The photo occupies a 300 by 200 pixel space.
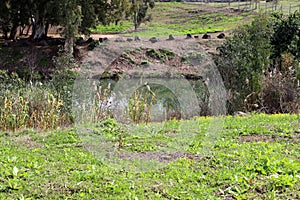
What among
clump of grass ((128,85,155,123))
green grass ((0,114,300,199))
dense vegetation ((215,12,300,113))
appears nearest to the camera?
green grass ((0,114,300,199))

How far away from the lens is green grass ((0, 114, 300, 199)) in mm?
4754

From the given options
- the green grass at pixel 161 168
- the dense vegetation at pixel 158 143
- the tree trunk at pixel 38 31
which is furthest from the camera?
the tree trunk at pixel 38 31

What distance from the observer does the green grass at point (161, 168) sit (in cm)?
475

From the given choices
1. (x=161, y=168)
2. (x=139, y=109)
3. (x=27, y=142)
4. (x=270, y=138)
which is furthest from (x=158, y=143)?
(x=139, y=109)

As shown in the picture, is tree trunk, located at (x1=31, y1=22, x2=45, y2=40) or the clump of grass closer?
the clump of grass

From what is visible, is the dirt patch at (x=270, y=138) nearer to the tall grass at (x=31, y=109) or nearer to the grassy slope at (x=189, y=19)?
the tall grass at (x=31, y=109)

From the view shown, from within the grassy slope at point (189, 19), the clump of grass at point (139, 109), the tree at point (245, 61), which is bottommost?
the clump of grass at point (139, 109)

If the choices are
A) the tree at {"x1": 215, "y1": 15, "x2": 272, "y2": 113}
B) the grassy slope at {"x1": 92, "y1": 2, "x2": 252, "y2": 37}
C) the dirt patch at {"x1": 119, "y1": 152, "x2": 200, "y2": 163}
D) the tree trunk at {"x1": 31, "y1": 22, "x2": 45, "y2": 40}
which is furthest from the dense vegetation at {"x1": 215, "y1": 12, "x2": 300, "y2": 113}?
the grassy slope at {"x1": 92, "y1": 2, "x2": 252, "y2": 37}

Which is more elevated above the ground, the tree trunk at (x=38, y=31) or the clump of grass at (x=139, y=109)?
the tree trunk at (x=38, y=31)

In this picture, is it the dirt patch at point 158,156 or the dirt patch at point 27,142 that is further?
the dirt patch at point 27,142

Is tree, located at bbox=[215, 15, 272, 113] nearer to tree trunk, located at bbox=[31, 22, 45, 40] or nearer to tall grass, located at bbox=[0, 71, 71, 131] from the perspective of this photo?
tall grass, located at bbox=[0, 71, 71, 131]

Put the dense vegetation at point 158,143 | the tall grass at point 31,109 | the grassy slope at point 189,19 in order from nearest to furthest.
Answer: the dense vegetation at point 158,143
the tall grass at point 31,109
the grassy slope at point 189,19

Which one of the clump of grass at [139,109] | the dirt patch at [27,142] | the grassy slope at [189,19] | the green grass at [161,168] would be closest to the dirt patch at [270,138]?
the green grass at [161,168]

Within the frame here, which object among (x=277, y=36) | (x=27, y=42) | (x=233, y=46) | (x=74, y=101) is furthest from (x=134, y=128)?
(x=27, y=42)
